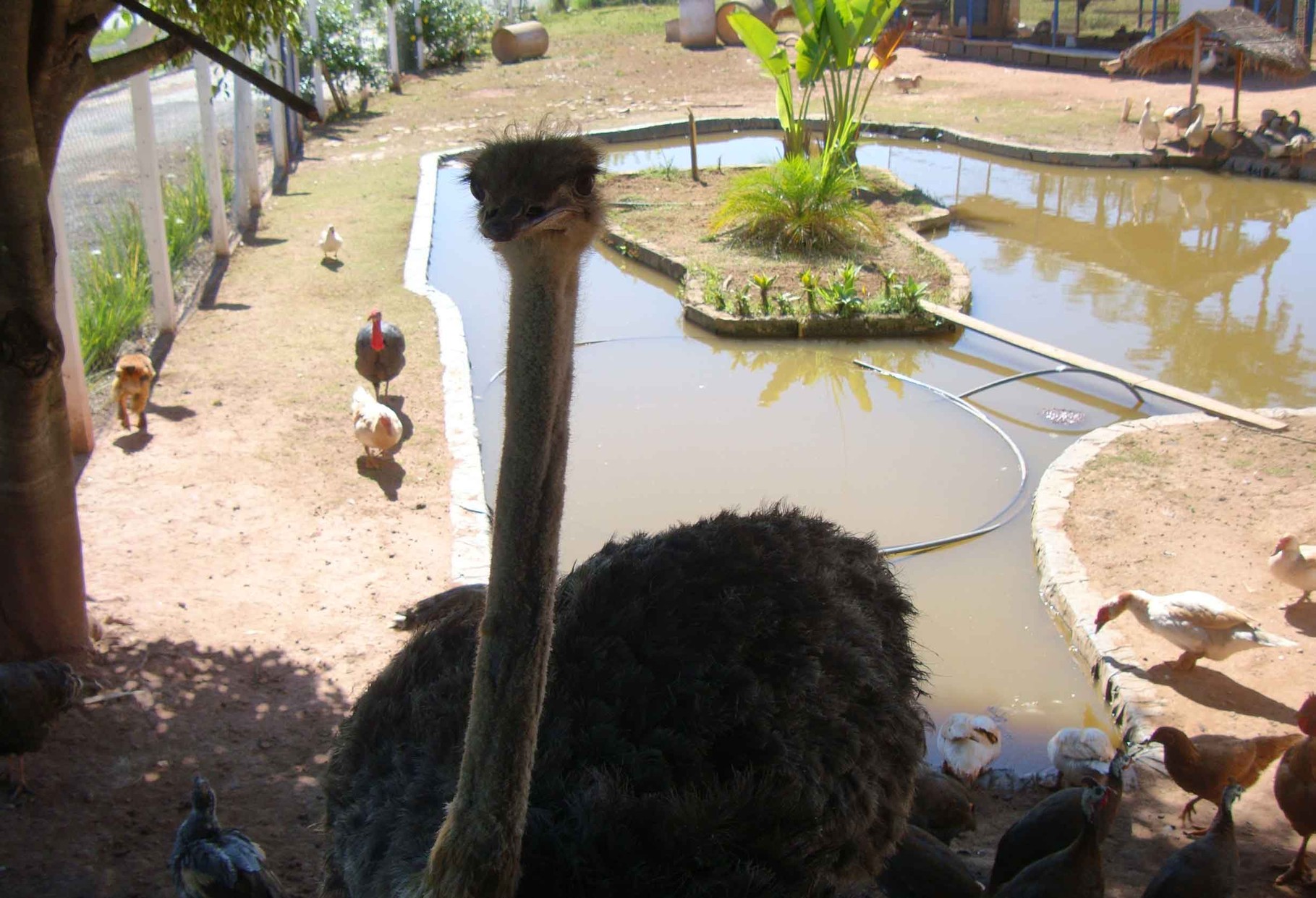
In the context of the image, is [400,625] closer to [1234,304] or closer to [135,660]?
[135,660]

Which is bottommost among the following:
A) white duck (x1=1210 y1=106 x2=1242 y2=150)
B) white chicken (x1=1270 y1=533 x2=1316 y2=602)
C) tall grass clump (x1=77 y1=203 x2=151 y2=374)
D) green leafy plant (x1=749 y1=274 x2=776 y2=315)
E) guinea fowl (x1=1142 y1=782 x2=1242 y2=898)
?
guinea fowl (x1=1142 y1=782 x2=1242 y2=898)

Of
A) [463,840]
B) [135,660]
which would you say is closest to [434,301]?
[135,660]

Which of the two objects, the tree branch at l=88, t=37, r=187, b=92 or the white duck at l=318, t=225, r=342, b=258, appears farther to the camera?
the white duck at l=318, t=225, r=342, b=258

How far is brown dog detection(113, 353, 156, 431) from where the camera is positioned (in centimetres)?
724

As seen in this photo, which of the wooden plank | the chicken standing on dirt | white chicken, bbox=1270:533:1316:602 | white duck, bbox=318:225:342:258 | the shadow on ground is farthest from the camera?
white duck, bbox=318:225:342:258

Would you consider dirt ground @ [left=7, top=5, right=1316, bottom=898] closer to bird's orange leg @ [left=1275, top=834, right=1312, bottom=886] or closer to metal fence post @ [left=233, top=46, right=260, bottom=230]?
bird's orange leg @ [left=1275, top=834, right=1312, bottom=886]

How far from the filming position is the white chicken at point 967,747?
4848mm

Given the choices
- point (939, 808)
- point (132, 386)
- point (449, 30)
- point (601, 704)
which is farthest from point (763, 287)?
point (449, 30)

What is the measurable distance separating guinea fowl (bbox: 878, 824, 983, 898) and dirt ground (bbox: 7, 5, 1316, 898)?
529 millimetres

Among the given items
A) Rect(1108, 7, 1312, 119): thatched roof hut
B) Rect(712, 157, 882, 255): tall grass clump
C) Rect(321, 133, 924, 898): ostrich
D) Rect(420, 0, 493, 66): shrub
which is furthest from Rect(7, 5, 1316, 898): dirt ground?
Rect(420, 0, 493, 66): shrub

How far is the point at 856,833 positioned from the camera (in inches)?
126

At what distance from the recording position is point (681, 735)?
297 cm

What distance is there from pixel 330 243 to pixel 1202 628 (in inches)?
344

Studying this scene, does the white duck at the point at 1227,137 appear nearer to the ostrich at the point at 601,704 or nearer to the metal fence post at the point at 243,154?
the metal fence post at the point at 243,154
